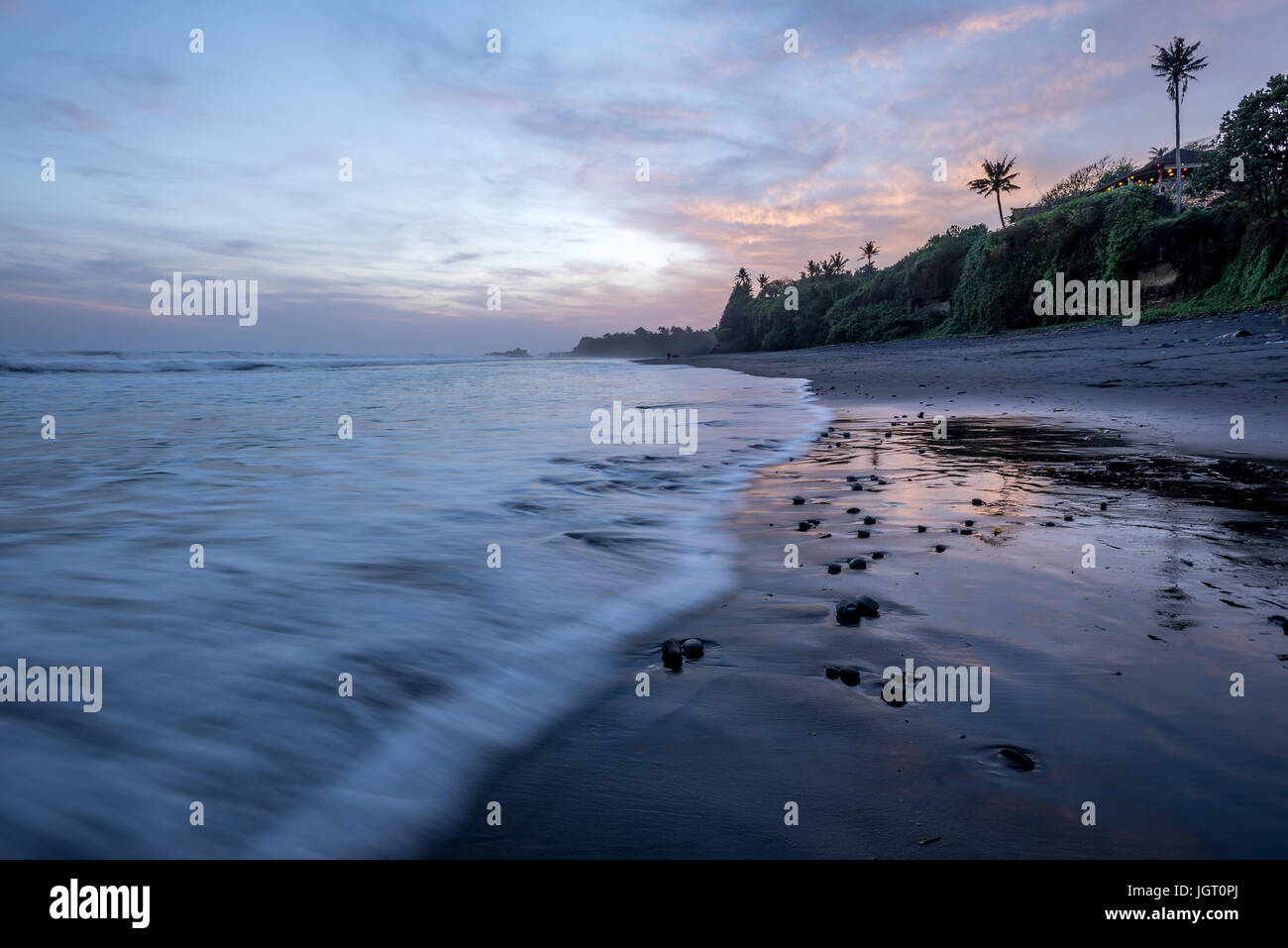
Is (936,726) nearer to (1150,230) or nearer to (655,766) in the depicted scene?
(655,766)

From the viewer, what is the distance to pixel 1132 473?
611 cm

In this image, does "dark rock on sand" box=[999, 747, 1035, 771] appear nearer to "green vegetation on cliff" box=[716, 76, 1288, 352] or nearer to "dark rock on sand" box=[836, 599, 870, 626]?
"dark rock on sand" box=[836, 599, 870, 626]

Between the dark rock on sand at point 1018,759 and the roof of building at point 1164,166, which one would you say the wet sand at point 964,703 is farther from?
the roof of building at point 1164,166

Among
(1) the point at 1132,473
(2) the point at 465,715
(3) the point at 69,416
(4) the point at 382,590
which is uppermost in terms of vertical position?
(3) the point at 69,416

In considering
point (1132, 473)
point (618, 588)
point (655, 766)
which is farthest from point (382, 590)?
point (1132, 473)

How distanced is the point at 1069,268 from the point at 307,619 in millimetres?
45874

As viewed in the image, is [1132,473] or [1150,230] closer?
[1132,473]

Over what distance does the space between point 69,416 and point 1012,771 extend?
57.7 feet

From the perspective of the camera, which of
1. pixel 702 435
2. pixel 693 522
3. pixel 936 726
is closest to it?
pixel 936 726

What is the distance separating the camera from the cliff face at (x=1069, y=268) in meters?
27.8

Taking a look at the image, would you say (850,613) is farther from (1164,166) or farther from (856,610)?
(1164,166)

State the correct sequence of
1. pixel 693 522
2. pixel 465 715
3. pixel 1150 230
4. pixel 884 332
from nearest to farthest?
1. pixel 465 715
2. pixel 693 522
3. pixel 1150 230
4. pixel 884 332

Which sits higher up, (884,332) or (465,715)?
(884,332)

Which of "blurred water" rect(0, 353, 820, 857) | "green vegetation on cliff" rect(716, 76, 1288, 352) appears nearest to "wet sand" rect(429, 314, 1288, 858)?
"blurred water" rect(0, 353, 820, 857)
